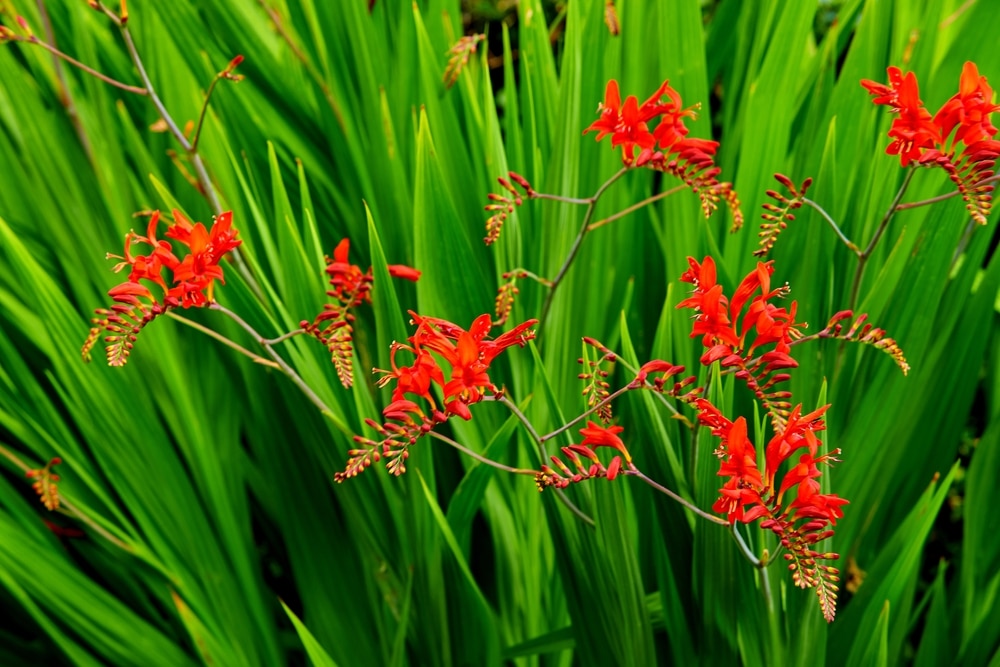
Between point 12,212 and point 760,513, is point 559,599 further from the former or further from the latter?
point 12,212

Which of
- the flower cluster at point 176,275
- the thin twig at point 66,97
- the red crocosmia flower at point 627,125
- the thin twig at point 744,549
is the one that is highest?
the thin twig at point 66,97

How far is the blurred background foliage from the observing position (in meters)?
0.88

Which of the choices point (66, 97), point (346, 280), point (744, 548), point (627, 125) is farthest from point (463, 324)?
point (66, 97)

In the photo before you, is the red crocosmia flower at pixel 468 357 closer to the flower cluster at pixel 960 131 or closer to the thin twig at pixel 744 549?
the thin twig at pixel 744 549

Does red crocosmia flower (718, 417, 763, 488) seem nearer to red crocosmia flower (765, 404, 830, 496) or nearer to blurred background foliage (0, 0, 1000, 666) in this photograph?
red crocosmia flower (765, 404, 830, 496)

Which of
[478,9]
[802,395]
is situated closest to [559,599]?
[802,395]

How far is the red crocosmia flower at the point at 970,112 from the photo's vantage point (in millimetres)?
752

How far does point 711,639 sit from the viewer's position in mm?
820

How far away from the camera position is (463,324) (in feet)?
3.29

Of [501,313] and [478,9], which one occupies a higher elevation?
[478,9]

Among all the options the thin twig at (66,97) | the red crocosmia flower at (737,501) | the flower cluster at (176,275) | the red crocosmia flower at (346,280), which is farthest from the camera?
the thin twig at (66,97)

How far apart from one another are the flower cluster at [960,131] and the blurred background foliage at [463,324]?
0.18m

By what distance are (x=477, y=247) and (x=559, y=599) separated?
0.39m

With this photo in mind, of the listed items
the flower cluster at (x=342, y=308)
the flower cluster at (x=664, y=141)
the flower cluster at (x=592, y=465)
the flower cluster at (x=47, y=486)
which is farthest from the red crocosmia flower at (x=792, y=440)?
the flower cluster at (x=47, y=486)
